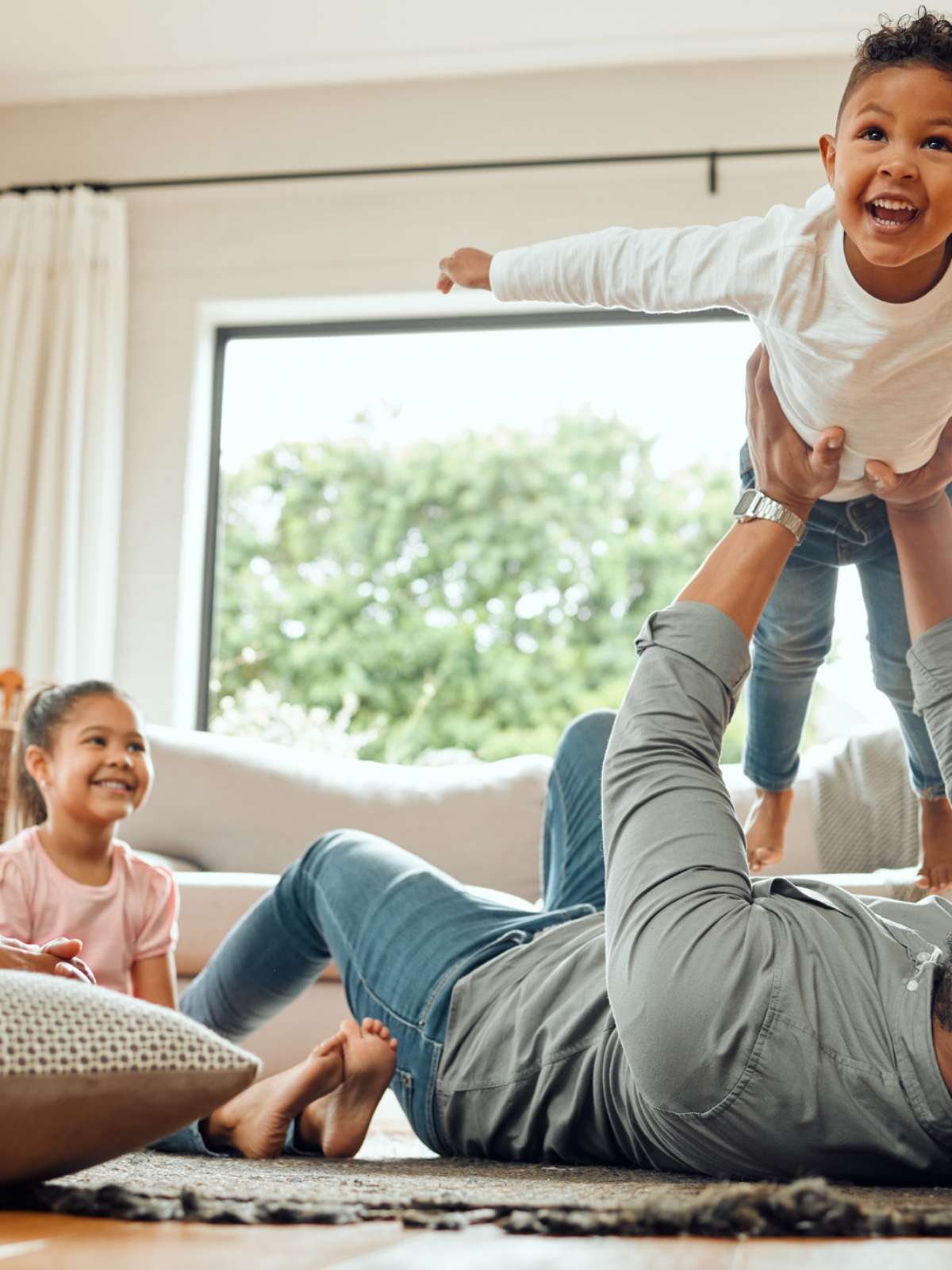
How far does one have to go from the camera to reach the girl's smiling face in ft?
7.01

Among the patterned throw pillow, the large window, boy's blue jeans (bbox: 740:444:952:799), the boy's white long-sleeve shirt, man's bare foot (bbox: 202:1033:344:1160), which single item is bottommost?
man's bare foot (bbox: 202:1033:344:1160)

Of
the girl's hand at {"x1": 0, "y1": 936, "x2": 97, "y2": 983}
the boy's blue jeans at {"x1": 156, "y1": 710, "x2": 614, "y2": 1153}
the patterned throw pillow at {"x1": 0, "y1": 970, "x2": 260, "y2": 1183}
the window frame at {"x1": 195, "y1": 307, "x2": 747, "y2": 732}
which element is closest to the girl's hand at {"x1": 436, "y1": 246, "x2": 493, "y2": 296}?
the boy's blue jeans at {"x1": 156, "y1": 710, "x2": 614, "y2": 1153}

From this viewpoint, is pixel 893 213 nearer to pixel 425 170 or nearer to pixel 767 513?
pixel 767 513

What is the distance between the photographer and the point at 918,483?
62.3 inches

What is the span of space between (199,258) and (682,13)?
5.61 ft

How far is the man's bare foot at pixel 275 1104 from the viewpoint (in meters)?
1.42

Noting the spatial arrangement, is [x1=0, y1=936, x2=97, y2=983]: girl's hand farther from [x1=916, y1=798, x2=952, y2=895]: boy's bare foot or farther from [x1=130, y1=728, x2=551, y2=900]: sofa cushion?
[x1=130, y1=728, x2=551, y2=900]: sofa cushion

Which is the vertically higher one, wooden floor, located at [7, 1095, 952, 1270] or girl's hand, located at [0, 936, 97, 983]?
girl's hand, located at [0, 936, 97, 983]

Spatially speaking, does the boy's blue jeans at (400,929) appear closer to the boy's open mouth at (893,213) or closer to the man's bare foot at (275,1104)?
the man's bare foot at (275,1104)

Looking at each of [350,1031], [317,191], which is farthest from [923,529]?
[317,191]

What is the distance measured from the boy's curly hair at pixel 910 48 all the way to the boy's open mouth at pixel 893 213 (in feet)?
0.50

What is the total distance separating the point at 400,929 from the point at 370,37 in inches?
135

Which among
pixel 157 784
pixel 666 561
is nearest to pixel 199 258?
pixel 157 784

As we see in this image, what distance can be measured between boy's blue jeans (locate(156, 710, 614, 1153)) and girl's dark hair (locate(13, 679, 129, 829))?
2.19 ft
